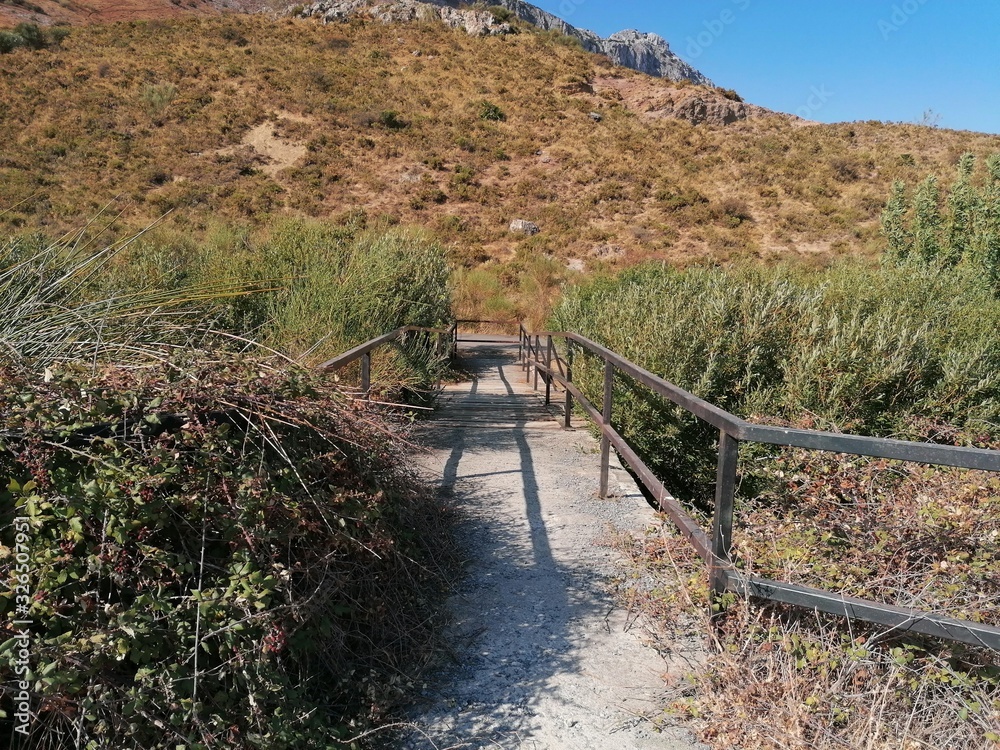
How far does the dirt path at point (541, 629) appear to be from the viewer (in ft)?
7.00

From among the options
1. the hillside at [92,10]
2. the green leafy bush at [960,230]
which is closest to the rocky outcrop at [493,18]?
the hillside at [92,10]

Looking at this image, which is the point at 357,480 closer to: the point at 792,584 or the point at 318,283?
the point at 792,584

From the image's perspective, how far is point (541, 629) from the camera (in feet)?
9.00

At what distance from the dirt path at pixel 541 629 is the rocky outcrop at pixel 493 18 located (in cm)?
4931

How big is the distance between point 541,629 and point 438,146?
120 ft

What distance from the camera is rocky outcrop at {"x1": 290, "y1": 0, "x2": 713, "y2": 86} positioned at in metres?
50.2

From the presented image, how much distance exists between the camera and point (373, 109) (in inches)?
1511

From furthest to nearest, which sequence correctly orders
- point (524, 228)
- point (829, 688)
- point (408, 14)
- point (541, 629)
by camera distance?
point (408, 14)
point (524, 228)
point (541, 629)
point (829, 688)

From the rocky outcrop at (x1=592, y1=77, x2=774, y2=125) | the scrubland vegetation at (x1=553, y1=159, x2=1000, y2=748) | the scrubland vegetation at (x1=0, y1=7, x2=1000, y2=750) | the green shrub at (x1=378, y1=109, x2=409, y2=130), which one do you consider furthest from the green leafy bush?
the rocky outcrop at (x1=592, y1=77, x2=774, y2=125)

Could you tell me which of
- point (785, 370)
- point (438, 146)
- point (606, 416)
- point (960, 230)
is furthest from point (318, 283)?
point (438, 146)

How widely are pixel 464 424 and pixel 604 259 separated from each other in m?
20.9

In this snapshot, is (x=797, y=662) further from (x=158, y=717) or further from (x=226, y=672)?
(x=158, y=717)

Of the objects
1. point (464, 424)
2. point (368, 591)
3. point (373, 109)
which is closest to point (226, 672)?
point (368, 591)

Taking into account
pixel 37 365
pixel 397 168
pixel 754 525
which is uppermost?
pixel 397 168
